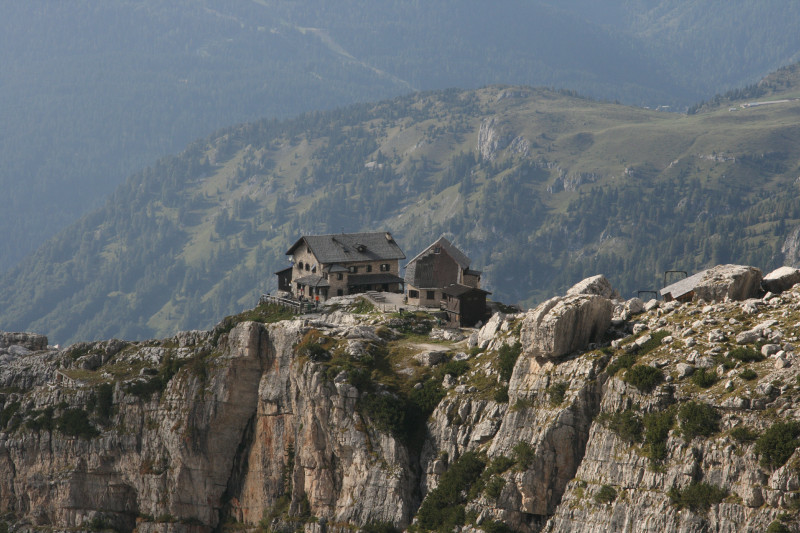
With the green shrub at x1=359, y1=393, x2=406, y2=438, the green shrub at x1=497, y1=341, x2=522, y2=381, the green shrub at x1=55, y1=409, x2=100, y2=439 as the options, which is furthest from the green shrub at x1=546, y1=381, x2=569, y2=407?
the green shrub at x1=55, y1=409, x2=100, y2=439

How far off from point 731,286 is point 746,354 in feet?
55.6

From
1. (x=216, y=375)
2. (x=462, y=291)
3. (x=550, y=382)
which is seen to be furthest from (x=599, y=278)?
(x=216, y=375)

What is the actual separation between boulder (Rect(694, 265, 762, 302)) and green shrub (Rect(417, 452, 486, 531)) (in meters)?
24.0

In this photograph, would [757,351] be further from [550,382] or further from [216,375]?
[216,375]

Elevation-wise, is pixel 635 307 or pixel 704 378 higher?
pixel 635 307

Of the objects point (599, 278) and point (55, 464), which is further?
point (55, 464)

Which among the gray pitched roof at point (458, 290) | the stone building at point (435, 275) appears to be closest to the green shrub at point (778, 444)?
the gray pitched roof at point (458, 290)

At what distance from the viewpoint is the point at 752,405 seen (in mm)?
77562

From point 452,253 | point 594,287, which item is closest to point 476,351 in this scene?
point 594,287

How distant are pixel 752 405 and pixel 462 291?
51.3 m

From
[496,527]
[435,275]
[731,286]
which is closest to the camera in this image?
[496,527]

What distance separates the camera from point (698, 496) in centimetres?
7712

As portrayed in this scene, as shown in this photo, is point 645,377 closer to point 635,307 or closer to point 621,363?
point 621,363

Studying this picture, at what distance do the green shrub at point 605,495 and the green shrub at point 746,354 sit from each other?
13.0m
